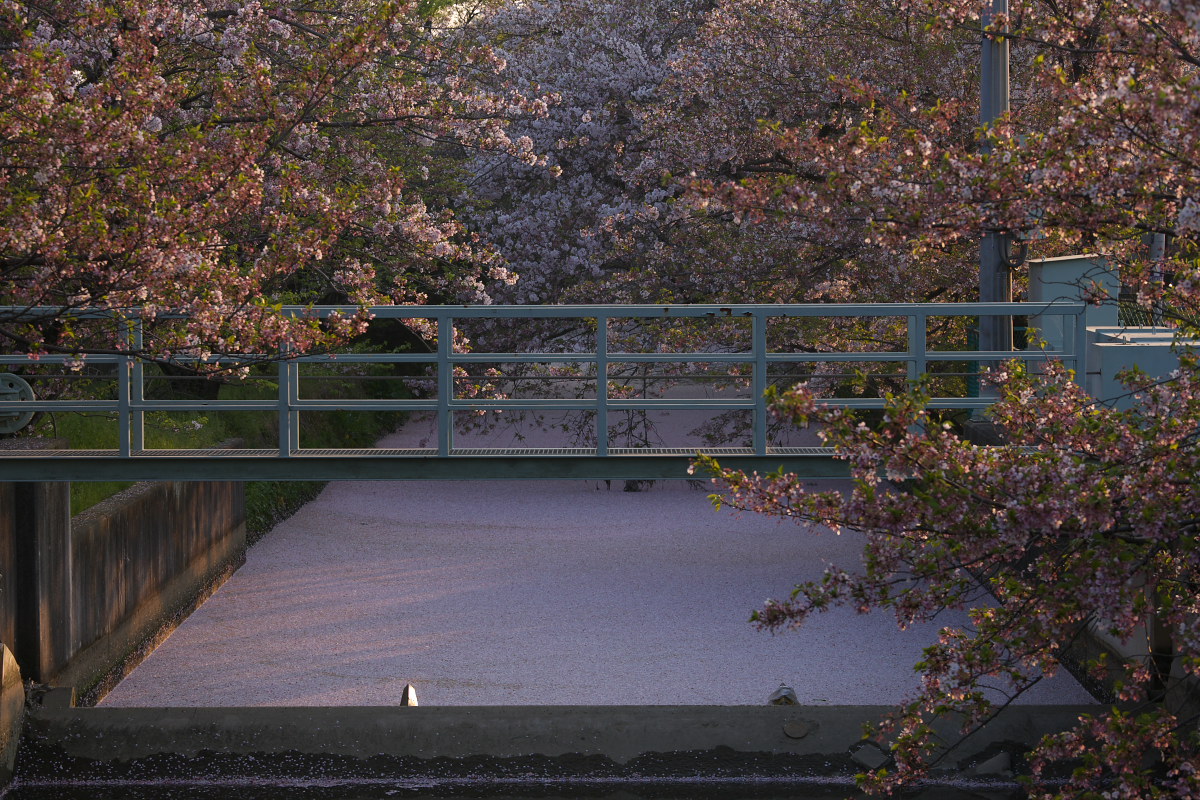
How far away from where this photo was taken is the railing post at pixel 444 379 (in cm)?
859

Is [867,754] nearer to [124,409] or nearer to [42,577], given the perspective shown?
[124,409]

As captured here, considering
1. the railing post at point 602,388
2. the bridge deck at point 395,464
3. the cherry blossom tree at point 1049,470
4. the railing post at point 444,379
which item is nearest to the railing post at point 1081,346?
the bridge deck at point 395,464

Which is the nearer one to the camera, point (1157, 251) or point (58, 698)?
point (58, 698)

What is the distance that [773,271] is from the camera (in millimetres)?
13539

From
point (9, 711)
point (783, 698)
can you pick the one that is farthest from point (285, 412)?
point (783, 698)

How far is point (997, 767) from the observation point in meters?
7.45

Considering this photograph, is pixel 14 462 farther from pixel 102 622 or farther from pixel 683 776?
pixel 683 776

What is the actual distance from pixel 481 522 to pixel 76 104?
460 inches

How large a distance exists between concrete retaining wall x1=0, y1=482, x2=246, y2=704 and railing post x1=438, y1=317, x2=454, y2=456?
2.79m

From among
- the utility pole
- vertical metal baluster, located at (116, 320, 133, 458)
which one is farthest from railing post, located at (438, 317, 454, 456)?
the utility pole

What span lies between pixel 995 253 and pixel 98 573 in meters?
7.26

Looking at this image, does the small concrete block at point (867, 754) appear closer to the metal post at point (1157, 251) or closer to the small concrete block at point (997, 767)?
the small concrete block at point (997, 767)

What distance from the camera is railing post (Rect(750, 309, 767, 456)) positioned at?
336 inches

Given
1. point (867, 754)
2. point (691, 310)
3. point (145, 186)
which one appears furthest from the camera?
point (691, 310)
